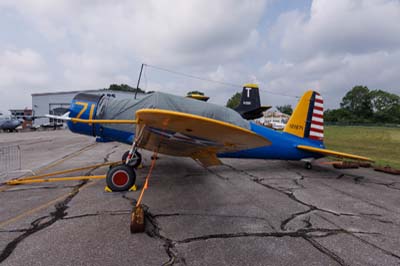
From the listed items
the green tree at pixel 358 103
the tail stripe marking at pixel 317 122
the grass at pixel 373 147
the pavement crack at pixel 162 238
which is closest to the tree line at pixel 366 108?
the green tree at pixel 358 103

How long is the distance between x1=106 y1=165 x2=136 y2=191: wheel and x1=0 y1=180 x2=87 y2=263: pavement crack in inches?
28.8

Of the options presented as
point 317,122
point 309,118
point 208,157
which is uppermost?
point 309,118

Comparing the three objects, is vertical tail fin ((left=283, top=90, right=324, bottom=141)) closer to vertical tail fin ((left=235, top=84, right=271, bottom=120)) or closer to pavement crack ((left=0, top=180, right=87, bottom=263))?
pavement crack ((left=0, top=180, right=87, bottom=263))

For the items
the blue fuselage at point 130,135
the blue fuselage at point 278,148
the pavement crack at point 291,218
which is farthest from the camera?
the blue fuselage at point 278,148

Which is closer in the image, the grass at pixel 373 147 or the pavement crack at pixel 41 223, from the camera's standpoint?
the pavement crack at pixel 41 223

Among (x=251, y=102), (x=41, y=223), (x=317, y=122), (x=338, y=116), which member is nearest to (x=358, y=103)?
(x=338, y=116)

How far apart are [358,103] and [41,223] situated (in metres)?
114

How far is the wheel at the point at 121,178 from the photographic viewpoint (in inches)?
168

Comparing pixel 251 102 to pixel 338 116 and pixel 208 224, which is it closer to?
pixel 208 224

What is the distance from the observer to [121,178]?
4.32 metres

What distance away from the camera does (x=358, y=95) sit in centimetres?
9375

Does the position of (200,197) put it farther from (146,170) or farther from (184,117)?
(146,170)

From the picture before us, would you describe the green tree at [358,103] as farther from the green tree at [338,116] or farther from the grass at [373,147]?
the grass at [373,147]

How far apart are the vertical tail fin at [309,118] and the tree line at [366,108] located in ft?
293
